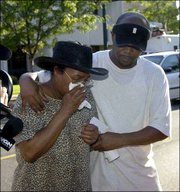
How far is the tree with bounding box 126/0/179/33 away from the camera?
31359mm

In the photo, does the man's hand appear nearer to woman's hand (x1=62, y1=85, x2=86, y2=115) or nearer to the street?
woman's hand (x1=62, y1=85, x2=86, y2=115)

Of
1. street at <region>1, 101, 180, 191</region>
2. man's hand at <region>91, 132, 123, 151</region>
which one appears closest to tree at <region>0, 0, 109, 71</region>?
street at <region>1, 101, 180, 191</region>

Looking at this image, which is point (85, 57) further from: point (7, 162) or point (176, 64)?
point (176, 64)

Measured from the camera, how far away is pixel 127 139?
275 centimetres

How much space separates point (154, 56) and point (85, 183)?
35.7 ft

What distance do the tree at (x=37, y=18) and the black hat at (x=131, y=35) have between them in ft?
43.0

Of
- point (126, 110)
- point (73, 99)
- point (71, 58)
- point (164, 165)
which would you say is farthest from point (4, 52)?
point (164, 165)

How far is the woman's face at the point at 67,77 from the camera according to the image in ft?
8.00

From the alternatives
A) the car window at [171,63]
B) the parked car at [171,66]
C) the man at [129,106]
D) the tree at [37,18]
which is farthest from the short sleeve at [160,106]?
the tree at [37,18]

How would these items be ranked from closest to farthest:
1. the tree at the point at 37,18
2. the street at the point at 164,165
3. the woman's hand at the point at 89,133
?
the woman's hand at the point at 89,133, the street at the point at 164,165, the tree at the point at 37,18

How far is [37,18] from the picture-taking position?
1647 centimetres

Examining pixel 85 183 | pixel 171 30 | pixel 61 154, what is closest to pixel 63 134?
pixel 61 154

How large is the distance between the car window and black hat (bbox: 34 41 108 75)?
10.8 metres

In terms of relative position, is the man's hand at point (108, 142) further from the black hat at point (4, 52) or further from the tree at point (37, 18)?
the tree at point (37, 18)
